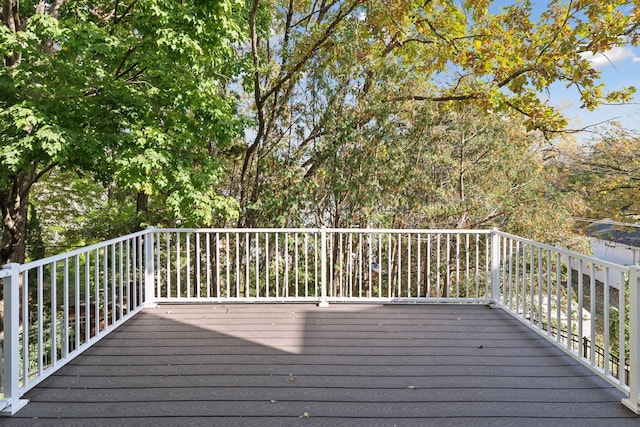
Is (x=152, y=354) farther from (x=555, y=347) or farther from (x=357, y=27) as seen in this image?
(x=357, y=27)

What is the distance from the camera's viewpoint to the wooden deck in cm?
234

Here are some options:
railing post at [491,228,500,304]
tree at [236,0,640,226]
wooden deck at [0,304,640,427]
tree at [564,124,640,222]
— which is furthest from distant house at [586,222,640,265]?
→ wooden deck at [0,304,640,427]

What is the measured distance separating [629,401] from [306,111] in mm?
4864

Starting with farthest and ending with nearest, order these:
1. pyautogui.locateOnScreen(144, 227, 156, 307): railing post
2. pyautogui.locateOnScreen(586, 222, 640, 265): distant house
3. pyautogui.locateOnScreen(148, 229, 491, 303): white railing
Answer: pyautogui.locateOnScreen(586, 222, 640, 265): distant house < pyautogui.locateOnScreen(148, 229, 491, 303): white railing < pyautogui.locateOnScreen(144, 227, 156, 307): railing post

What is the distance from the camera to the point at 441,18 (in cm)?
680

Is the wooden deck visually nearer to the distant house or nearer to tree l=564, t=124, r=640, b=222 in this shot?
tree l=564, t=124, r=640, b=222

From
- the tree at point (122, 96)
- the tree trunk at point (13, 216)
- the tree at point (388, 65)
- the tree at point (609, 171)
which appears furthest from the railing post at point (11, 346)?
the tree at point (609, 171)

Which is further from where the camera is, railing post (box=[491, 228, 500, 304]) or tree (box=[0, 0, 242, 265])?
railing post (box=[491, 228, 500, 304])

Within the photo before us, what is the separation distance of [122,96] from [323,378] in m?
4.08

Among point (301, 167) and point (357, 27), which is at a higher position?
point (357, 27)

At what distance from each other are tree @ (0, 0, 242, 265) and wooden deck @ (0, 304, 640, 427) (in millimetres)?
1919

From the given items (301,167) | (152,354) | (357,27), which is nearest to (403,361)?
(152,354)

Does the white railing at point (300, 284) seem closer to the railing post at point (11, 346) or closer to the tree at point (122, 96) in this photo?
the railing post at point (11, 346)

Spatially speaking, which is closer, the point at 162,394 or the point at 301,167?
the point at 162,394
